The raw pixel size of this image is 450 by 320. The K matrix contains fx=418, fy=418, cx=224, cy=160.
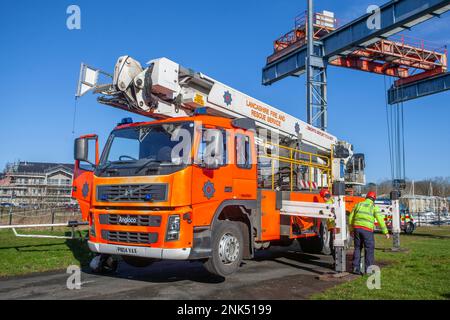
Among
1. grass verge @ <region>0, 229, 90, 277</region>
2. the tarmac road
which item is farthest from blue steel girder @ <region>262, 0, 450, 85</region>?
grass verge @ <region>0, 229, 90, 277</region>

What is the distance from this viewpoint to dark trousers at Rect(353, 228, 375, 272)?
345 inches

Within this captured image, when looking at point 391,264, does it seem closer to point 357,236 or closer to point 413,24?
point 357,236

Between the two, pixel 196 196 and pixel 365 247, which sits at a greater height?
pixel 196 196

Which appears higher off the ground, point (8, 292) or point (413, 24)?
point (413, 24)

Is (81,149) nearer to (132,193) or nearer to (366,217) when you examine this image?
(132,193)

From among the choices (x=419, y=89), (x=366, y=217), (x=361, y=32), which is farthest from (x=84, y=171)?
(x=419, y=89)

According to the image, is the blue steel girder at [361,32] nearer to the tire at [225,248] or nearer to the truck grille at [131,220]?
the tire at [225,248]

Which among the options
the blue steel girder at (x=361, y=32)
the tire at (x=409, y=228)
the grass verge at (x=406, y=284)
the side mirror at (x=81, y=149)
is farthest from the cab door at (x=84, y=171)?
the tire at (x=409, y=228)

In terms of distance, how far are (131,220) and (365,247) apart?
4979mm

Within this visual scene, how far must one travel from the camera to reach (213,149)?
7.21 meters

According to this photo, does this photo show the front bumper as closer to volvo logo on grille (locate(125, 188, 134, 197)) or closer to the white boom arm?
volvo logo on grille (locate(125, 188, 134, 197))

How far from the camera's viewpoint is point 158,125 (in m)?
7.69

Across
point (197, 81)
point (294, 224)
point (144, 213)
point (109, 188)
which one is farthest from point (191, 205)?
point (294, 224)
